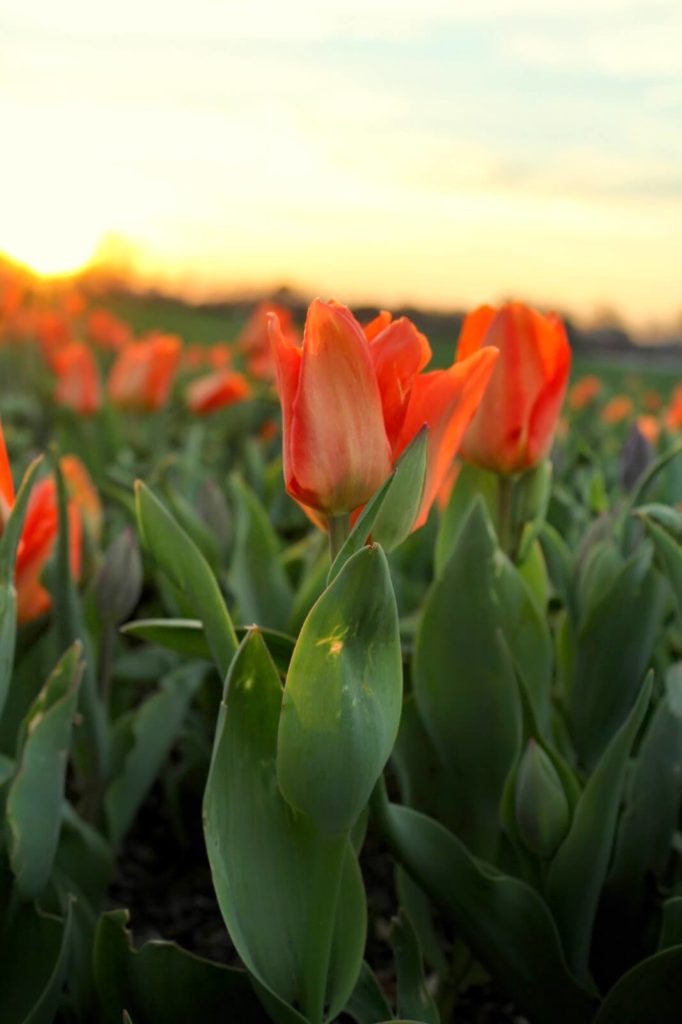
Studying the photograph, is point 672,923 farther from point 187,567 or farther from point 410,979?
point 187,567

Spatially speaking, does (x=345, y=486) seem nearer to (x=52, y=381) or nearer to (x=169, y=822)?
(x=169, y=822)

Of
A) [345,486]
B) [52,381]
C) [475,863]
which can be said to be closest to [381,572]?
[345,486]

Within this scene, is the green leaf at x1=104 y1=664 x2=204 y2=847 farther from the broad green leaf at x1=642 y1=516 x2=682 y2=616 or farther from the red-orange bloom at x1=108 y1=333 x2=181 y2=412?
the red-orange bloom at x1=108 y1=333 x2=181 y2=412

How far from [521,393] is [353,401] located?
0.38 metres

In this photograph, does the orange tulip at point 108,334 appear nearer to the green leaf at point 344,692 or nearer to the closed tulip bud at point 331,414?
the closed tulip bud at point 331,414

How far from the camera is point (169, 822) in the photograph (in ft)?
5.24

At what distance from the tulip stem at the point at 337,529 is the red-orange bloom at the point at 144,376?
2.04m

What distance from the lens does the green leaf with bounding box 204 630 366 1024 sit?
0.76m

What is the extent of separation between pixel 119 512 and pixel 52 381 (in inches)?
104

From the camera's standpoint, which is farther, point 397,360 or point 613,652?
point 613,652

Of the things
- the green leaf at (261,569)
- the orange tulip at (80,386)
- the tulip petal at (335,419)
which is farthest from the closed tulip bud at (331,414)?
the orange tulip at (80,386)

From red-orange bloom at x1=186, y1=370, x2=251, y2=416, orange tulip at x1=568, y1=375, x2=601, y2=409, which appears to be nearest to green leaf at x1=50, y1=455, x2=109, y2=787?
red-orange bloom at x1=186, y1=370, x2=251, y2=416

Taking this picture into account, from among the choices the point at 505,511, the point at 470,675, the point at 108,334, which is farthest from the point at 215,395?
the point at 108,334

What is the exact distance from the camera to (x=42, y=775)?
0.85 meters
